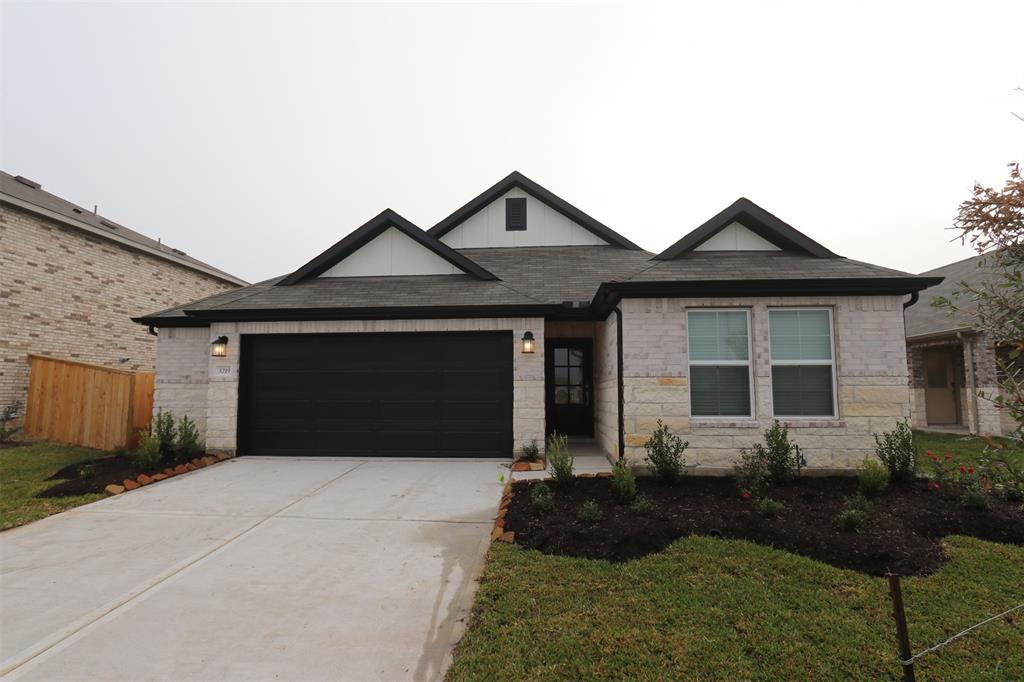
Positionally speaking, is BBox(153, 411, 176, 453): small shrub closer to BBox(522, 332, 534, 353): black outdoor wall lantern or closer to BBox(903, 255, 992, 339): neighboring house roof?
BBox(522, 332, 534, 353): black outdoor wall lantern

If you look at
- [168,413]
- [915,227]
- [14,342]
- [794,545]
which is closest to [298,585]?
[794,545]

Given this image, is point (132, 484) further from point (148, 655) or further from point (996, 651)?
point (996, 651)

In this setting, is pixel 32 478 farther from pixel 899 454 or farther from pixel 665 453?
pixel 899 454

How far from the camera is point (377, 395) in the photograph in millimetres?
9102

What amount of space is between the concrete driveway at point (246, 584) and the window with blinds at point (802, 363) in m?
5.06

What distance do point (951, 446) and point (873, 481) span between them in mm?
7707

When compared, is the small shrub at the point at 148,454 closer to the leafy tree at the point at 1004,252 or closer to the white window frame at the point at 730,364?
the white window frame at the point at 730,364

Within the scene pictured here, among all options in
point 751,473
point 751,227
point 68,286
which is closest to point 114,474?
point 68,286

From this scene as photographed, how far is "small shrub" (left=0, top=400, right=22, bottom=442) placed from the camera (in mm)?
11297

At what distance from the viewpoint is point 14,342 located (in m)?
12.2

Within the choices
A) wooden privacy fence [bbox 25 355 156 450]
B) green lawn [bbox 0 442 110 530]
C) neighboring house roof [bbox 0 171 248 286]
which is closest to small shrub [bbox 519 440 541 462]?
green lawn [bbox 0 442 110 530]

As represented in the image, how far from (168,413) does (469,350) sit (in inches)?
257

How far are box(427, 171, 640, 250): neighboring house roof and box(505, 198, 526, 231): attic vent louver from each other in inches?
16.1

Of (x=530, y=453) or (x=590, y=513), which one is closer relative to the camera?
(x=590, y=513)
